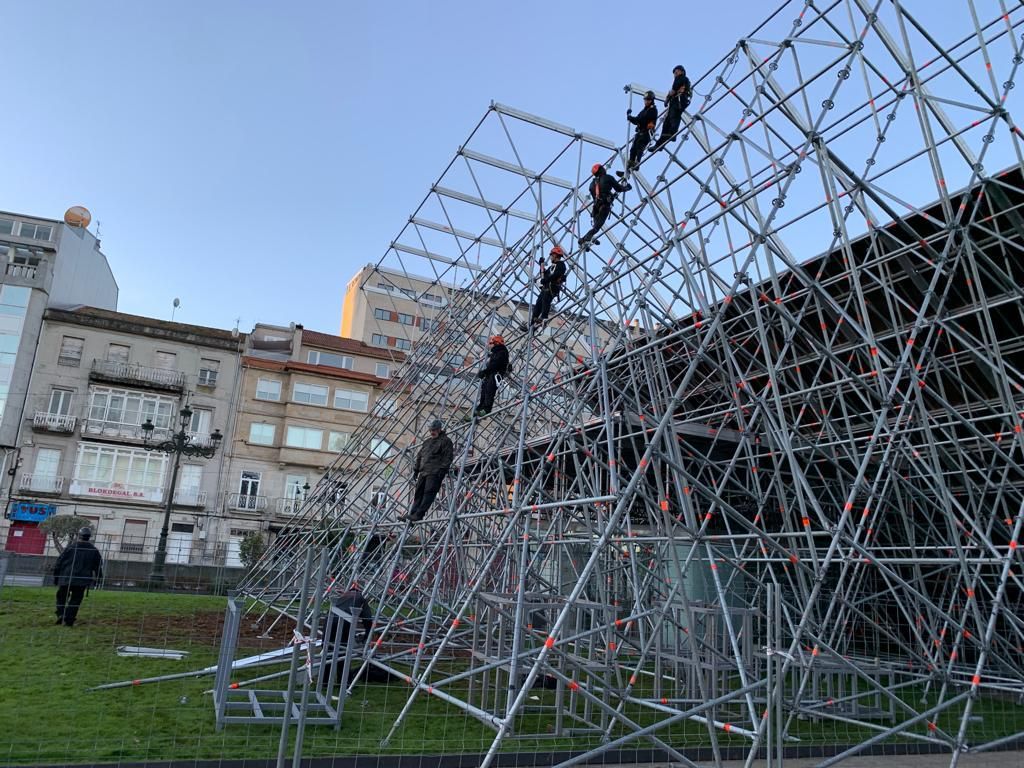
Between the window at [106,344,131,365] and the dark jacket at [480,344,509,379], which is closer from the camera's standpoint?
the dark jacket at [480,344,509,379]

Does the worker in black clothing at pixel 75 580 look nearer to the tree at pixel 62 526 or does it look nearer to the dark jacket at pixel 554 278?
the dark jacket at pixel 554 278

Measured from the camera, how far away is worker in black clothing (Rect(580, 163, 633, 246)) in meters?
11.4

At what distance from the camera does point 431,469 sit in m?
11.1

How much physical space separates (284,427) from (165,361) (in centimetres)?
597

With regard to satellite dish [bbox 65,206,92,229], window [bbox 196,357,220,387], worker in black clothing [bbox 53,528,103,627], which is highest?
satellite dish [bbox 65,206,92,229]

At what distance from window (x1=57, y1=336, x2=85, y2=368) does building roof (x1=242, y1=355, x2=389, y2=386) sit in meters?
6.71

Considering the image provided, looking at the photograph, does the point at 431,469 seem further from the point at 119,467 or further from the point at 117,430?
the point at 117,430

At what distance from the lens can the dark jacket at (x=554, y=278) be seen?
1241 centimetres

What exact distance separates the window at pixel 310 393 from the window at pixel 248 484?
13.1ft

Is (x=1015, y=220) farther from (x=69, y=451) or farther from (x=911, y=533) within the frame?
(x=69, y=451)

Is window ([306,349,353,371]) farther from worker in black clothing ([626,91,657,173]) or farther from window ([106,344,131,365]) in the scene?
worker in black clothing ([626,91,657,173])

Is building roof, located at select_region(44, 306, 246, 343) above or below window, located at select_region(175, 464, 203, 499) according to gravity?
above

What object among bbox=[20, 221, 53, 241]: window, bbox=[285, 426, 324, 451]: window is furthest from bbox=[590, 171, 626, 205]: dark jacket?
bbox=[20, 221, 53, 241]: window

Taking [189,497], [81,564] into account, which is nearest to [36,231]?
[189,497]
